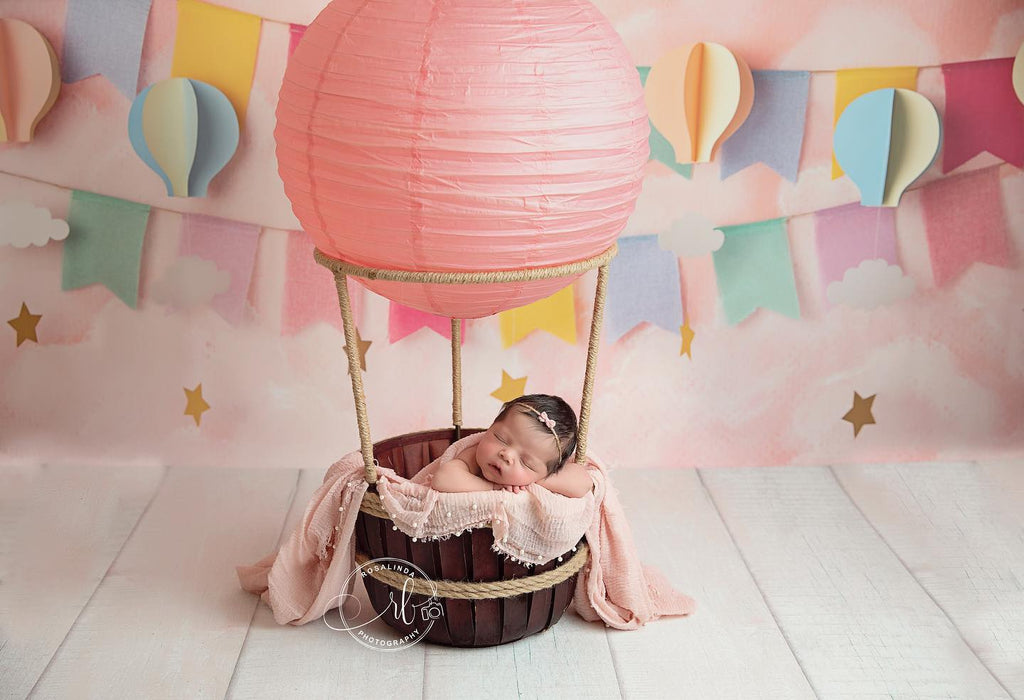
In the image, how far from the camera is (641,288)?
219cm

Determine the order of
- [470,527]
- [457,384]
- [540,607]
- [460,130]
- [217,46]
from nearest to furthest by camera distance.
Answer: [460,130] < [470,527] < [540,607] < [457,384] < [217,46]

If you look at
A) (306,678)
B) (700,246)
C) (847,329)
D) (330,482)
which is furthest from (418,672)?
(847,329)

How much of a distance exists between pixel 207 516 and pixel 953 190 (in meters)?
1.57

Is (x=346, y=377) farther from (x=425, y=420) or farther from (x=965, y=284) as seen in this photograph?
(x=965, y=284)

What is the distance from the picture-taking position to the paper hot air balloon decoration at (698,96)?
6.73 feet

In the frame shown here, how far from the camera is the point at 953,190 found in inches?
85.7

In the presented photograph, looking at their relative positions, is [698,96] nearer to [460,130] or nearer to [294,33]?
[294,33]

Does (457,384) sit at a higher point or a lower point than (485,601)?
higher

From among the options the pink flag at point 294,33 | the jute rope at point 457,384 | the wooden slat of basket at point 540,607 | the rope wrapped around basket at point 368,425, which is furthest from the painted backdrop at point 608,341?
the wooden slat of basket at point 540,607

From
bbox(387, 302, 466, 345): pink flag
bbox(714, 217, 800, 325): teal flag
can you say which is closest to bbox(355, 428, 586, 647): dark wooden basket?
bbox(387, 302, 466, 345): pink flag

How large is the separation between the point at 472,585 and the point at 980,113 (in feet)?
4.48

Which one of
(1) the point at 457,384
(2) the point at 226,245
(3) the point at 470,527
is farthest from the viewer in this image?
(2) the point at 226,245

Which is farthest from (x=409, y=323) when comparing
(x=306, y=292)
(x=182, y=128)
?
(x=182, y=128)

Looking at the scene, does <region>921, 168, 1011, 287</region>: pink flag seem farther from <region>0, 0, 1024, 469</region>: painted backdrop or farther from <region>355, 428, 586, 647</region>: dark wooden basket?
<region>355, 428, 586, 647</region>: dark wooden basket
